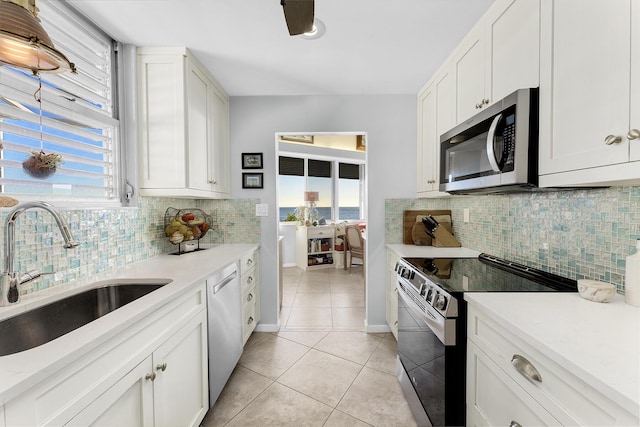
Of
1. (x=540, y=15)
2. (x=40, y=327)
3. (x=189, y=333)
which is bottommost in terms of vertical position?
(x=189, y=333)

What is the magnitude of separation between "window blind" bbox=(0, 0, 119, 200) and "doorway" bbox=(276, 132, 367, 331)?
2.54 meters

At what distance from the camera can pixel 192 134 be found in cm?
205

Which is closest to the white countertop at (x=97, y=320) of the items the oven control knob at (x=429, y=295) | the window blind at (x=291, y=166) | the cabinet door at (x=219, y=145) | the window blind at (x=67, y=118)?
the window blind at (x=67, y=118)

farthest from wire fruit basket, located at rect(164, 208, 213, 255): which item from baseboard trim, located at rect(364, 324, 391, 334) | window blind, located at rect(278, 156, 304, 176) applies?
window blind, located at rect(278, 156, 304, 176)

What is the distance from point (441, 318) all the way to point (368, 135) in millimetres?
1963

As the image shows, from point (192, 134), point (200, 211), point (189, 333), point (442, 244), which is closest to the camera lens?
point (189, 333)

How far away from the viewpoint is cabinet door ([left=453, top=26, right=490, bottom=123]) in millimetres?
1590

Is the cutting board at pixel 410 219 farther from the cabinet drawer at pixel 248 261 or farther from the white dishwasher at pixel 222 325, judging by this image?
the white dishwasher at pixel 222 325

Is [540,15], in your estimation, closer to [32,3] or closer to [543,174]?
[543,174]

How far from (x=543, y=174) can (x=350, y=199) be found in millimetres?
5414

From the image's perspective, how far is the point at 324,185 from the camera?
627 centimetres

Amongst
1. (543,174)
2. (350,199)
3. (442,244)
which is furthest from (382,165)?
(350,199)

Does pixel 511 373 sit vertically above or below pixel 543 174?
below

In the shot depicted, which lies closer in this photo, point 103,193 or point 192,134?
point 103,193
